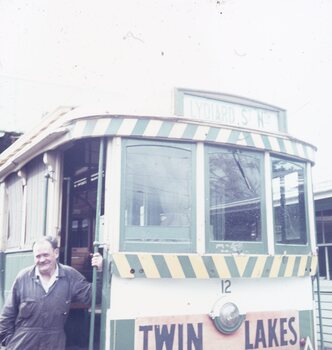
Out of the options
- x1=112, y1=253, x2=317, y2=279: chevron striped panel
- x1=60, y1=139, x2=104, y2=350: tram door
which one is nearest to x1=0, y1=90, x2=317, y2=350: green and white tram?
x1=112, y1=253, x2=317, y2=279: chevron striped panel

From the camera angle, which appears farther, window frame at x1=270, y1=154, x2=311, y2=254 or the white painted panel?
window frame at x1=270, y1=154, x2=311, y2=254

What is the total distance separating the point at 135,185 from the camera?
11.2 ft

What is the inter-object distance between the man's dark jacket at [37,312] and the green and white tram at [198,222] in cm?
32

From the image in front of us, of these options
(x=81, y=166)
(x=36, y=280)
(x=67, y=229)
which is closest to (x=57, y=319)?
(x=36, y=280)

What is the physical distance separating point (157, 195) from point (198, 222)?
0.37 metres

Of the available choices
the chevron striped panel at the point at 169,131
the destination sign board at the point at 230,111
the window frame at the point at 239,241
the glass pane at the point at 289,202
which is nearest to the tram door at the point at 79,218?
the chevron striped panel at the point at 169,131

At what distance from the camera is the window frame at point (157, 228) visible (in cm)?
331

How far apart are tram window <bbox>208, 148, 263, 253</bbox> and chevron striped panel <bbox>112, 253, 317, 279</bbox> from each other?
18cm

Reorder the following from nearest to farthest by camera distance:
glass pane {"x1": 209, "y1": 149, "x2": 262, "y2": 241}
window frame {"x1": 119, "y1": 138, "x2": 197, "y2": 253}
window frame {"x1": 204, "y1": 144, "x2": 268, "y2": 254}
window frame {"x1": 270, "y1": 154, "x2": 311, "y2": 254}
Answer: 1. window frame {"x1": 119, "y1": 138, "x2": 197, "y2": 253}
2. window frame {"x1": 204, "y1": 144, "x2": 268, "y2": 254}
3. glass pane {"x1": 209, "y1": 149, "x2": 262, "y2": 241}
4. window frame {"x1": 270, "y1": 154, "x2": 311, "y2": 254}

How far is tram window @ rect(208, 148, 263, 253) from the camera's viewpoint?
12.0 ft

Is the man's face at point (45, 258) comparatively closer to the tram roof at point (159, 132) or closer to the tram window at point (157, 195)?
the tram window at point (157, 195)

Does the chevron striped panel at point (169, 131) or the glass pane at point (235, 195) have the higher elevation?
the chevron striped panel at point (169, 131)

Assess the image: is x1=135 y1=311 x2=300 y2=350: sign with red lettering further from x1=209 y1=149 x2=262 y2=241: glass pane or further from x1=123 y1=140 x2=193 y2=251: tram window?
x1=209 y1=149 x2=262 y2=241: glass pane

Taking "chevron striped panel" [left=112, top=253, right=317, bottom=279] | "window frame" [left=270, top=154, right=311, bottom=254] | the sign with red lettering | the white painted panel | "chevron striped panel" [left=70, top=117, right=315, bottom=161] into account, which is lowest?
the sign with red lettering
